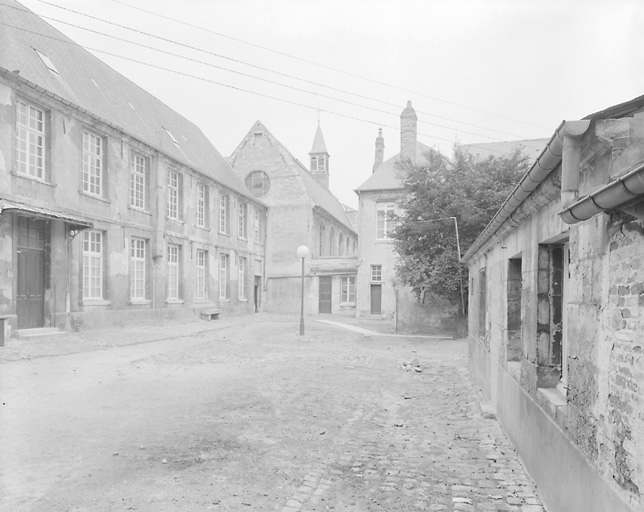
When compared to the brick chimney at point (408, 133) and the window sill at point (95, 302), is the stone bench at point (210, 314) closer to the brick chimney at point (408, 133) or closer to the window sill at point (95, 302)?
the window sill at point (95, 302)

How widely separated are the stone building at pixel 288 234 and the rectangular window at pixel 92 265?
17329 mm

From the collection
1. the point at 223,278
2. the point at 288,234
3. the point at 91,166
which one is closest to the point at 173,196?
the point at 91,166

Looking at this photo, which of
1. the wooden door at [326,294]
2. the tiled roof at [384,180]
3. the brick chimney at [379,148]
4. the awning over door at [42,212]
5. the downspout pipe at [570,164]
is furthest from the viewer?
the brick chimney at [379,148]

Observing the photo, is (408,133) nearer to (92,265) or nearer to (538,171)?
(92,265)

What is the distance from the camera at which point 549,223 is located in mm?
4598

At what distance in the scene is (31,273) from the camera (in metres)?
14.9

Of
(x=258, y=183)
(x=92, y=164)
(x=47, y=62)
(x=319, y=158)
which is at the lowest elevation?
(x=92, y=164)

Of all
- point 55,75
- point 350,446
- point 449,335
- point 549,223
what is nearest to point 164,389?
point 350,446

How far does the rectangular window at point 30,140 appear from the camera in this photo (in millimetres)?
14484

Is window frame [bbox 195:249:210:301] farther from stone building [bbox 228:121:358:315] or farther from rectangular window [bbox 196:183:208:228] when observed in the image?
stone building [bbox 228:121:358:315]

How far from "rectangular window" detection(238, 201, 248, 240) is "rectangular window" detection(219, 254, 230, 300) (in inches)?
105

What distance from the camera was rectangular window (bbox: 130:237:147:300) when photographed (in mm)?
20188

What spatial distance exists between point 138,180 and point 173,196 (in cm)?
280

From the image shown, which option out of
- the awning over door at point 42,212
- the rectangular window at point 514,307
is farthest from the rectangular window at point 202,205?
the rectangular window at point 514,307
